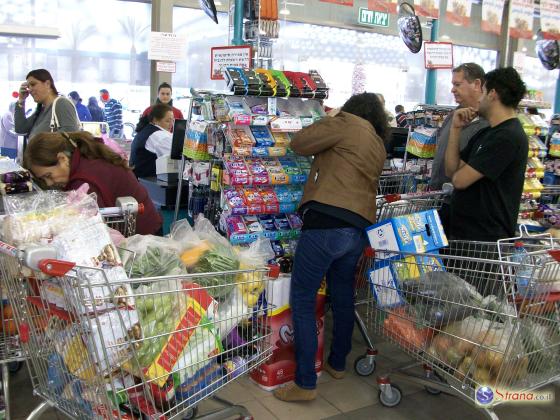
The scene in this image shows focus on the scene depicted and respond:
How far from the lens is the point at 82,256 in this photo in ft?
6.23

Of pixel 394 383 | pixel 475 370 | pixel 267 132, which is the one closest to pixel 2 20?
pixel 267 132

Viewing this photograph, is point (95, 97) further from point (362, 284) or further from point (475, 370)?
point (475, 370)

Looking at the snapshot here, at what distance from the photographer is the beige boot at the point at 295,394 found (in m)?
3.08

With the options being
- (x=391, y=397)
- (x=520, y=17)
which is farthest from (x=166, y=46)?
(x=520, y=17)

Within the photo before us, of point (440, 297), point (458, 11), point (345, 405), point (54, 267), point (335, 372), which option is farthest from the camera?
point (458, 11)

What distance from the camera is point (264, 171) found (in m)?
3.57

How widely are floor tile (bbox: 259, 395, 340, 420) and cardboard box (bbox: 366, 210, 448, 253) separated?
925mm

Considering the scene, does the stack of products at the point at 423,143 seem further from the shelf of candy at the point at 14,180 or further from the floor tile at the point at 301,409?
the shelf of candy at the point at 14,180

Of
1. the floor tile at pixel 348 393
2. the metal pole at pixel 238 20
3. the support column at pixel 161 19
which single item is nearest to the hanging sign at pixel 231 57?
the metal pole at pixel 238 20

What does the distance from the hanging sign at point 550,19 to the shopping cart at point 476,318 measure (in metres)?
7.36

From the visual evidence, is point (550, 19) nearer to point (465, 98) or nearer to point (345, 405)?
point (465, 98)

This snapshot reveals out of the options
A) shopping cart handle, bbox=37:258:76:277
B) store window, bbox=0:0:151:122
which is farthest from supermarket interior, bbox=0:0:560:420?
store window, bbox=0:0:151:122

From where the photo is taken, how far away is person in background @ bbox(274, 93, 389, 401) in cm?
297

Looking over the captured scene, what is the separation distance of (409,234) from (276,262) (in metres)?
0.93
